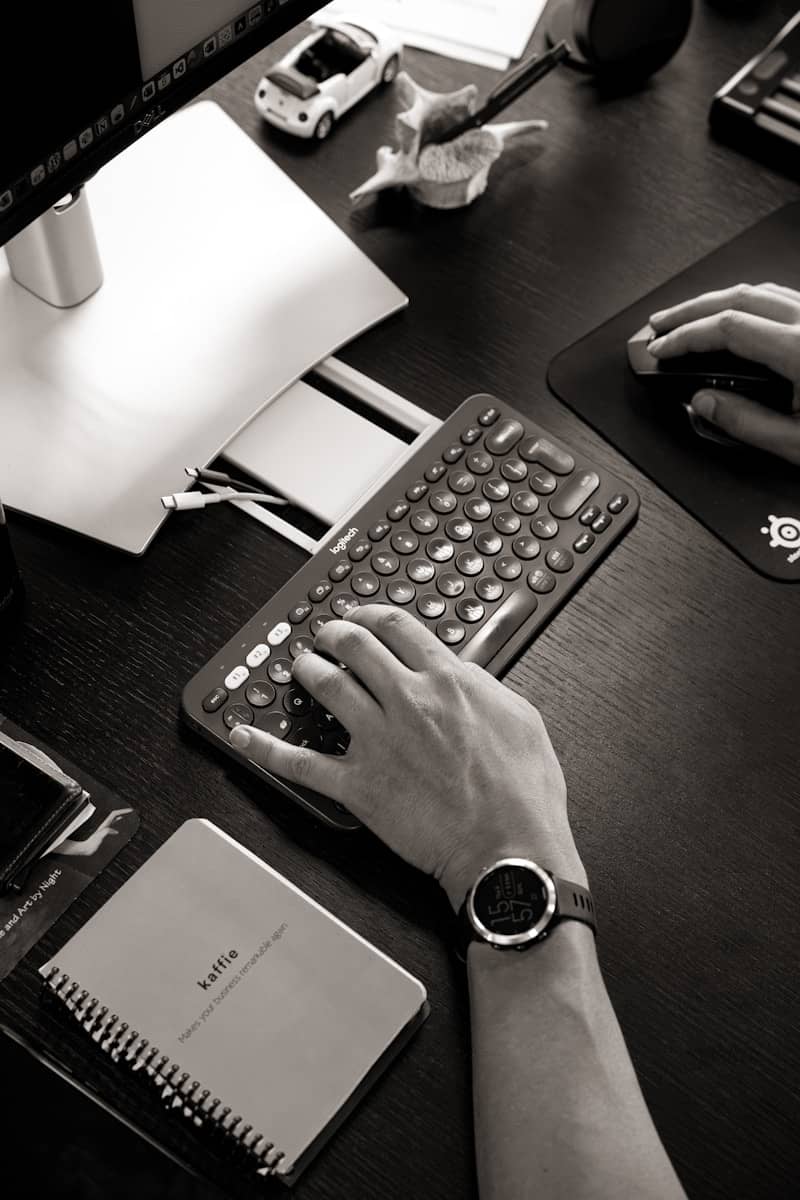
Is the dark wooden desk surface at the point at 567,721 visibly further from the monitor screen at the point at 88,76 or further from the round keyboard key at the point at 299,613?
the monitor screen at the point at 88,76

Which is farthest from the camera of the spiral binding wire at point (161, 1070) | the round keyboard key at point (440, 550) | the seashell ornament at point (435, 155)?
the seashell ornament at point (435, 155)

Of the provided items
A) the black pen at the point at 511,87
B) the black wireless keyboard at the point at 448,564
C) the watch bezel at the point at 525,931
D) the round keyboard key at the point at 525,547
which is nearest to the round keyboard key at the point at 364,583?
the black wireless keyboard at the point at 448,564

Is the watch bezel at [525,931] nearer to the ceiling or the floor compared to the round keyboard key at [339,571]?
nearer to the floor

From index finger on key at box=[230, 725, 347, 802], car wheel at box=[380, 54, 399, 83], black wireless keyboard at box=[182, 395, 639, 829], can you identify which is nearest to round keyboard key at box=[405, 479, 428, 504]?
black wireless keyboard at box=[182, 395, 639, 829]

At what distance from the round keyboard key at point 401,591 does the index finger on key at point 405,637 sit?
0.08ft

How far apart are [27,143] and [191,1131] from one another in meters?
0.59

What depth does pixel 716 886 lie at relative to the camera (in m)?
0.78

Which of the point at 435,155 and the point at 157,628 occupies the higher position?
the point at 435,155

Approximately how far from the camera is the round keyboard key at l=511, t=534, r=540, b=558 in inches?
34.4

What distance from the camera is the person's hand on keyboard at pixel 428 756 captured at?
76cm

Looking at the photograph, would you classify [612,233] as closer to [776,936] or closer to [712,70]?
[712,70]

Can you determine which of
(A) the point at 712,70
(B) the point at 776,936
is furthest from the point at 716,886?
(A) the point at 712,70

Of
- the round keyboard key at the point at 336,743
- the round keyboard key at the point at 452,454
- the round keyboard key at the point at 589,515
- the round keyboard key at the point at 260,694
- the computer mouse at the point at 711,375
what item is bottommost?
the round keyboard key at the point at 336,743

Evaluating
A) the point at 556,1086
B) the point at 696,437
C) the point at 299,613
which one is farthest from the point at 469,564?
the point at 556,1086
